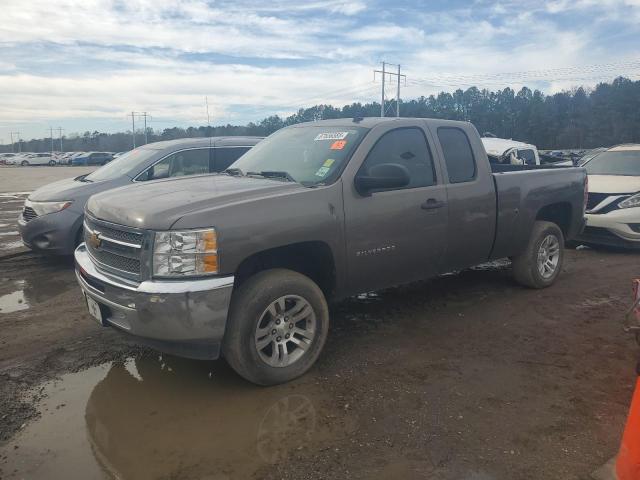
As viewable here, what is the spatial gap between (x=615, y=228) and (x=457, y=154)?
4487 millimetres

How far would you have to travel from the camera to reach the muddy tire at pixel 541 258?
583 centimetres

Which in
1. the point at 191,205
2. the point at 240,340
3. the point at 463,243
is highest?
the point at 191,205

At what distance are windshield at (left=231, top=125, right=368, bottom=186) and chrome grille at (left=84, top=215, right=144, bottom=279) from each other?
1366mm

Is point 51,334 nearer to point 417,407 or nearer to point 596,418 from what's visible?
point 417,407

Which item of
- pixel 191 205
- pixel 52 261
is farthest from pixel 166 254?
pixel 52 261

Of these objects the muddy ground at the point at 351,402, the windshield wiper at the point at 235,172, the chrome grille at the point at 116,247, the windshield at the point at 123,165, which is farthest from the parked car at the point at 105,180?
the chrome grille at the point at 116,247

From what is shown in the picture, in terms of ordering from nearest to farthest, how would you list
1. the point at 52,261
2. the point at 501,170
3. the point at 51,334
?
the point at 51,334 → the point at 501,170 → the point at 52,261

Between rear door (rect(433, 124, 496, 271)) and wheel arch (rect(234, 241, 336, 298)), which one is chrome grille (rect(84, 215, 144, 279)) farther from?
rear door (rect(433, 124, 496, 271))

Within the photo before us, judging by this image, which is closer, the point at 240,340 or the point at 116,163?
the point at 240,340

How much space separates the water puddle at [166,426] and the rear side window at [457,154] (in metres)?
2.42

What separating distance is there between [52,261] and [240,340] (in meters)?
5.36

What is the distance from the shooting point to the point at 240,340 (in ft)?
11.3

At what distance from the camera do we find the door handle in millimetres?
4492

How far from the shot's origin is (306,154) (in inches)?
177
